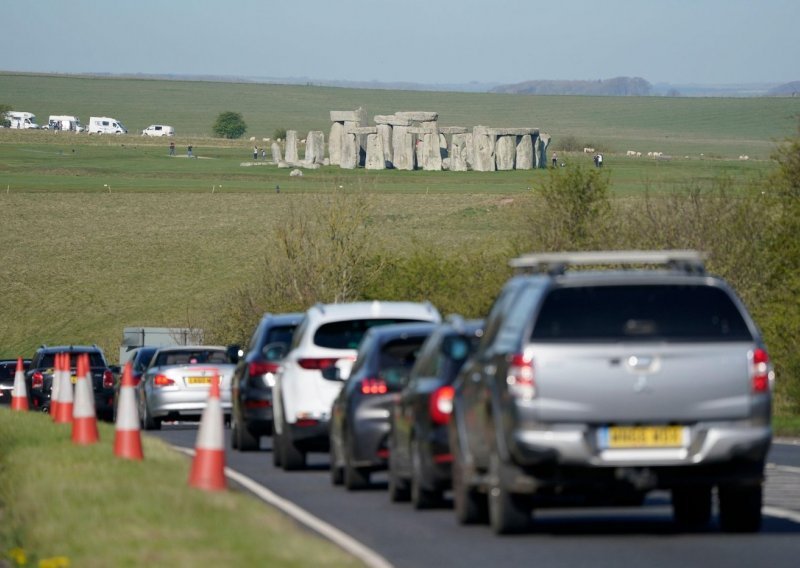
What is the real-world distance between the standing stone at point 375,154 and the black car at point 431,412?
12445cm

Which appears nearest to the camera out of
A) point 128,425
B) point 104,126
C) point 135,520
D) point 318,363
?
point 135,520

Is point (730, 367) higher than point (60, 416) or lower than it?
higher

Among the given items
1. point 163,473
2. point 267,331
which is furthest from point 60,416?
point 163,473

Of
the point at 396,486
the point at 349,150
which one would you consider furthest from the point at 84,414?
the point at 349,150

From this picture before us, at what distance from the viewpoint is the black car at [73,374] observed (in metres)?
34.4

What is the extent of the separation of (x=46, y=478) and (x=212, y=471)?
2248mm

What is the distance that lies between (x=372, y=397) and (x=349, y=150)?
4945 inches

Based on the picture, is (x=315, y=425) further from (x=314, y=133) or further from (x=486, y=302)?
(x=314, y=133)

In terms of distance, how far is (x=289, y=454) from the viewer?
1994 centimetres

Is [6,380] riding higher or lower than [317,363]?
lower

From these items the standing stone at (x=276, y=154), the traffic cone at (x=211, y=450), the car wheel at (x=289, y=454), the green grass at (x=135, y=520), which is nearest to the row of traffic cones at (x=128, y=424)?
the traffic cone at (x=211, y=450)

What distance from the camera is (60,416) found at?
24844mm

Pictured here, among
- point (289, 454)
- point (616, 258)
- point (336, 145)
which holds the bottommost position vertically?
point (289, 454)

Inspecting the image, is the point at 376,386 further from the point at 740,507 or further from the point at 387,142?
the point at 387,142
